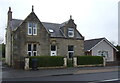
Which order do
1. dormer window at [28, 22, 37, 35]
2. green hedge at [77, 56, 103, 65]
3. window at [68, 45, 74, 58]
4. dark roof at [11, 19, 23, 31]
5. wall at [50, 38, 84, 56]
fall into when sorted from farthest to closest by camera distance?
window at [68, 45, 74, 58]
wall at [50, 38, 84, 56]
dark roof at [11, 19, 23, 31]
dormer window at [28, 22, 37, 35]
green hedge at [77, 56, 103, 65]

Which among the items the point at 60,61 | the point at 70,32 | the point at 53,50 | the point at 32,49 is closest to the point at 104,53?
the point at 70,32

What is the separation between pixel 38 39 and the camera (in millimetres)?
29656

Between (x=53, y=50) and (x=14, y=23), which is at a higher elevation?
(x=14, y=23)

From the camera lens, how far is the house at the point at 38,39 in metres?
28.2

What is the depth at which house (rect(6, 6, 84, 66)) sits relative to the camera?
2818 cm

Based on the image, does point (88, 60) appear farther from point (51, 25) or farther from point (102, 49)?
point (51, 25)

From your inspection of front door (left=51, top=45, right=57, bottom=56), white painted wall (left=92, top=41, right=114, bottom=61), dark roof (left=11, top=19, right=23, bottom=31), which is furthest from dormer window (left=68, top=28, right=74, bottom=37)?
dark roof (left=11, top=19, right=23, bottom=31)

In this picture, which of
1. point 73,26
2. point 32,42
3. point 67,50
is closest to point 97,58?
point 67,50

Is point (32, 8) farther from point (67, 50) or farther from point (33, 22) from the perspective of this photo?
point (67, 50)

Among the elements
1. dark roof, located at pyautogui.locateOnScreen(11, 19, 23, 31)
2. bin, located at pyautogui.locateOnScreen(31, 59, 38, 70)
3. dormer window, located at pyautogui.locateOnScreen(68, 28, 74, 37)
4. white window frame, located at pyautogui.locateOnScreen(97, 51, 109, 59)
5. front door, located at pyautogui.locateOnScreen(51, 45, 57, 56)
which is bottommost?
bin, located at pyautogui.locateOnScreen(31, 59, 38, 70)

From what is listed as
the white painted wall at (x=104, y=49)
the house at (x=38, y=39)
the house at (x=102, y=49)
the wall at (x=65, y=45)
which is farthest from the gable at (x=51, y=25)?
the white painted wall at (x=104, y=49)

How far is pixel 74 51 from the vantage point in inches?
1304

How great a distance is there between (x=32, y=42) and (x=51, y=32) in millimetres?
4646

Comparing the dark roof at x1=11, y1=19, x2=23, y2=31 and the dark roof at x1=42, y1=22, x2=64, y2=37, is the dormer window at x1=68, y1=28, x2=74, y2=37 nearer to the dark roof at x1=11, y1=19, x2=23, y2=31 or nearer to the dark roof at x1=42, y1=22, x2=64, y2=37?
the dark roof at x1=42, y1=22, x2=64, y2=37
